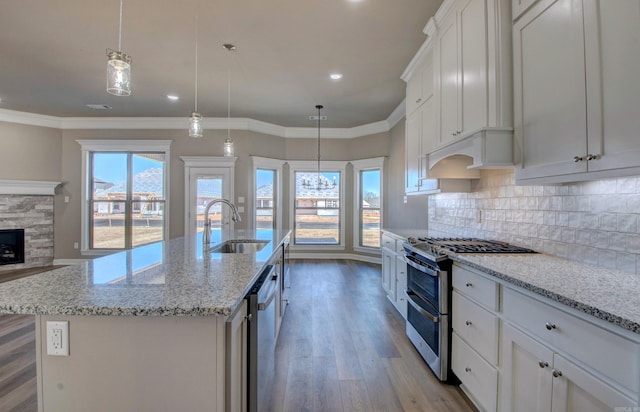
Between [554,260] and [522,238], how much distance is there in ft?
1.47

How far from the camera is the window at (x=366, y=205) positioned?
6434mm

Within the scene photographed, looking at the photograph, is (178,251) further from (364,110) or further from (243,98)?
(364,110)

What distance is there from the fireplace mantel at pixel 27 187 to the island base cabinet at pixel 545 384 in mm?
7548

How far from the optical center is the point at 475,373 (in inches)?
71.6

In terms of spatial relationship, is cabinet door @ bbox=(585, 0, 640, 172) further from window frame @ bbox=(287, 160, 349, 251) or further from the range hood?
window frame @ bbox=(287, 160, 349, 251)

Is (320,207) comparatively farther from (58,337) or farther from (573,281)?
(58,337)

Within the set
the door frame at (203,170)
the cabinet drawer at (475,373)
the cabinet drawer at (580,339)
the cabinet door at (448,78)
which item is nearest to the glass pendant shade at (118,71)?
the cabinet door at (448,78)

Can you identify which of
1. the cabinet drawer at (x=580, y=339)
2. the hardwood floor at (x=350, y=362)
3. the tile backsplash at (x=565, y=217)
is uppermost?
the tile backsplash at (x=565, y=217)

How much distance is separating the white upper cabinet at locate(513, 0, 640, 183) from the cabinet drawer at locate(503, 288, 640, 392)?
0.66 metres

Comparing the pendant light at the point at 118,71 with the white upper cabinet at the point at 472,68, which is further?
the white upper cabinet at the point at 472,68

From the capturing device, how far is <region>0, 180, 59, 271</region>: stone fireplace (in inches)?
212

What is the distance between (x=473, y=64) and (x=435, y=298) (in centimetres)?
171

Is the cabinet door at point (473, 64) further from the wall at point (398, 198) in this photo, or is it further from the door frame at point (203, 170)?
the door frame at point (203, 170)

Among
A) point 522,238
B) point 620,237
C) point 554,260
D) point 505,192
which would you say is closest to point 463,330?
point 554,260
